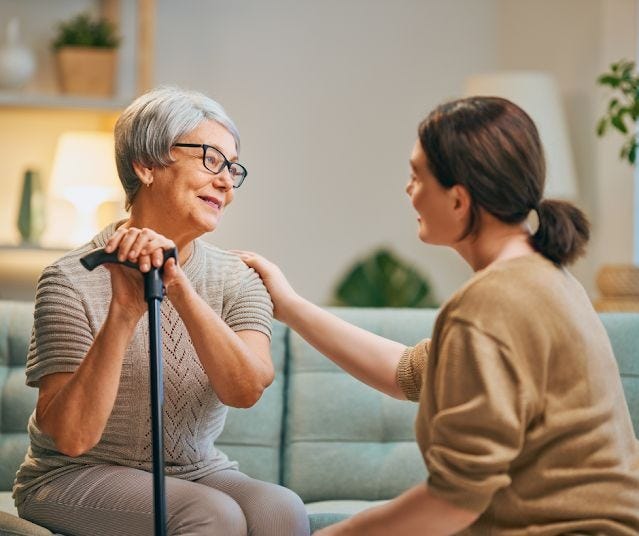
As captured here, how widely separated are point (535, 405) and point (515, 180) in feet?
0.97

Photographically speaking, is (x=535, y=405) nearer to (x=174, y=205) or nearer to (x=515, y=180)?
(x=515, y=180)

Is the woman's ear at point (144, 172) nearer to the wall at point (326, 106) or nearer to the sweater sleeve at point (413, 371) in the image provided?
the sweater sleeve at point (413, 371)

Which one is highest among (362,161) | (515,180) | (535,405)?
(515,180)

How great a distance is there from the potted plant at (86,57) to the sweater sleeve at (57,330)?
76.7 inches

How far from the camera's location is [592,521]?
1423mm

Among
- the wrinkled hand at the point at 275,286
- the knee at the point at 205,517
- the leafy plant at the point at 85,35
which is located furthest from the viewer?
the leafy plant at the point at 85,35

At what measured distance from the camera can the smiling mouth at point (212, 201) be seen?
2.02 m

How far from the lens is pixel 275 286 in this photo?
2125 mm

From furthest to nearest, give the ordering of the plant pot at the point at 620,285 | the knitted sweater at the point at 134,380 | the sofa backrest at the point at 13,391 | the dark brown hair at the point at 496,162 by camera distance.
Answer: the plant pot at the point at 620,285
the sofa backrest at the point at 13,391
the knitted sweater at the point at 134,380
the dark brown hair at the point at 496,162

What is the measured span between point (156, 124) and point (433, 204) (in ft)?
2.12

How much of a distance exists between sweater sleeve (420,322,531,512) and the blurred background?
250 cm

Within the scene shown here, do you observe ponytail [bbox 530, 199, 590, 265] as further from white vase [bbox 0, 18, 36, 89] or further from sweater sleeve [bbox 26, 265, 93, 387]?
white vase [bbox 0, 18, 36, 89]

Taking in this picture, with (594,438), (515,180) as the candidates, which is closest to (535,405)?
(594,438)

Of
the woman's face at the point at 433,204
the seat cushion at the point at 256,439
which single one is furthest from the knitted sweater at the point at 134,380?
the woman's face at the point at 433,204
